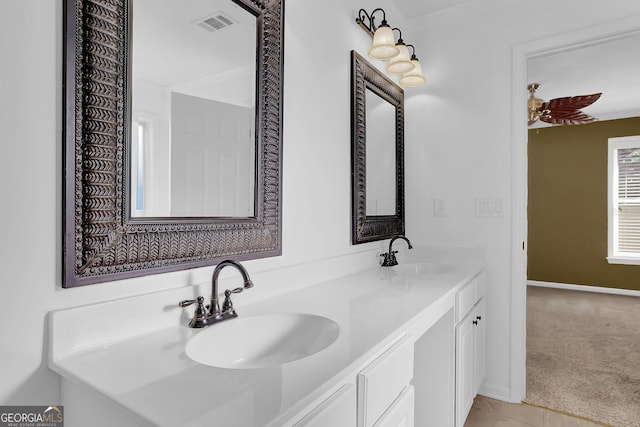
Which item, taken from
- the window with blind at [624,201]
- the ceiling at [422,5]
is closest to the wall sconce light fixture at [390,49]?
the ceiling at [422,5]

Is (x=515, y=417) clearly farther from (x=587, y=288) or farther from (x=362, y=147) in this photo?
(x=587, y=288)

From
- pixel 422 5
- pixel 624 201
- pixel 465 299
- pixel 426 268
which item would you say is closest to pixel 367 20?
pixel 422 5

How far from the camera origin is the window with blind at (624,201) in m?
4.75

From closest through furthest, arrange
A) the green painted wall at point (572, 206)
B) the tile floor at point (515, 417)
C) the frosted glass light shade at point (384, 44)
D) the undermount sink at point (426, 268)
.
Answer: the frosted glass light shade at point (384, 44)
the tile floor at point (515, 417)
the undermount sink at point (426, 268)
the green painted wall at point (572, 206)

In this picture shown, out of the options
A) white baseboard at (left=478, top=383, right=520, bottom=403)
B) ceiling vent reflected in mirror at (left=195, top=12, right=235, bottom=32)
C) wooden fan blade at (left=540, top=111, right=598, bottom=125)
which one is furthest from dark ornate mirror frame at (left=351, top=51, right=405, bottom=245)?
wooden fan blade at (left=540, top=111, right=598, bottom=125)

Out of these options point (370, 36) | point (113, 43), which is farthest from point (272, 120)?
point (370, 36)

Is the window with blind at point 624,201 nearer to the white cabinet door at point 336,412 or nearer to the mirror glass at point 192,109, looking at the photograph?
the mirror glass at point 192,109

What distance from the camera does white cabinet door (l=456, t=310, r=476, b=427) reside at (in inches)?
67.1

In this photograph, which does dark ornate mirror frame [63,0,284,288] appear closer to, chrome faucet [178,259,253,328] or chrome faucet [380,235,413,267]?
chrome faucet [178,259,253,328]

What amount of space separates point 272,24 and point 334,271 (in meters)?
1.11

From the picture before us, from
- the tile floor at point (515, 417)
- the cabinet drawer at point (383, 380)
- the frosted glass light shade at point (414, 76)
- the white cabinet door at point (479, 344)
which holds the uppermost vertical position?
the frosted glass light shade at point (414, 76)

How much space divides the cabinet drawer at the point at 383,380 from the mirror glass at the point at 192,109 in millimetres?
677

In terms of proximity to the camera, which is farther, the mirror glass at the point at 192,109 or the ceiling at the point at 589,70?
the ceiling at the point at 589,70

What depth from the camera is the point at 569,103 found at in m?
3.33
